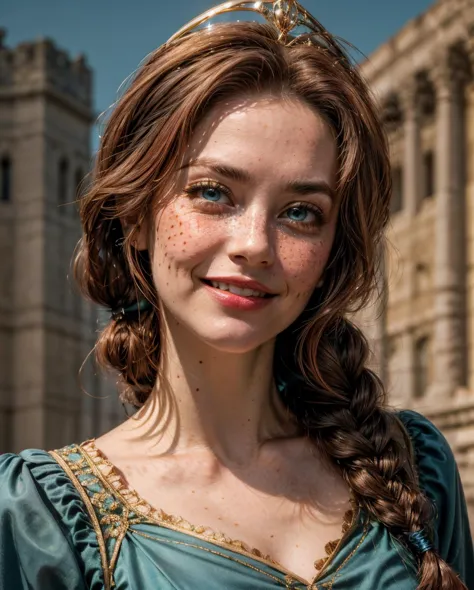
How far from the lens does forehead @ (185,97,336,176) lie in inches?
87.7

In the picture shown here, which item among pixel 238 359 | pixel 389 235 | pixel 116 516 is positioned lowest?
pixel 116 516

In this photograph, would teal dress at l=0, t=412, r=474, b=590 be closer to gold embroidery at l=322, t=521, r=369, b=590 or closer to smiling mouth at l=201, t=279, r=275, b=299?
gold embroidery at l=322, t=521, r=369, b=590

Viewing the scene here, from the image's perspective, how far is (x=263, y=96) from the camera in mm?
2305

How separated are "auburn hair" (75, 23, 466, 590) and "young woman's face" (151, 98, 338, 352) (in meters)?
0.05

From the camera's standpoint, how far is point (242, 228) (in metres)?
2.20

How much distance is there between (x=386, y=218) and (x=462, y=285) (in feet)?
50.8

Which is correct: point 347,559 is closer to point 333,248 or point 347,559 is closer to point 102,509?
point 102,509

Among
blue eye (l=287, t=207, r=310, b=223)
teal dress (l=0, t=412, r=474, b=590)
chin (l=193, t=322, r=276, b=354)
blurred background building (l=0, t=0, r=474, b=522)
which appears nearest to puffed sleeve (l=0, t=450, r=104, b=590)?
teal dress (l=0, t=412, r=474, b=590)

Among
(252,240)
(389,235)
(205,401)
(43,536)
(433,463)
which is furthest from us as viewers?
(389,235)

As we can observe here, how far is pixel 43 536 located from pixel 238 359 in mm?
579

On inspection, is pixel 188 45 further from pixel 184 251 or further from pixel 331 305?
pixel 331 305

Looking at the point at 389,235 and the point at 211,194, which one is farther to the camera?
the point at 389,235

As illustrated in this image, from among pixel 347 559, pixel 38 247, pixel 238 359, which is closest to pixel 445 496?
pixel 347 559

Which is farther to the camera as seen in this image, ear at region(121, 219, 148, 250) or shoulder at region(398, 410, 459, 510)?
shoulder at region(398, 410, 459, 510)
